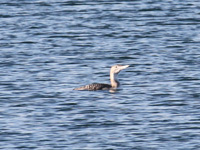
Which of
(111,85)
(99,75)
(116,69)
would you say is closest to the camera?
(111,85)

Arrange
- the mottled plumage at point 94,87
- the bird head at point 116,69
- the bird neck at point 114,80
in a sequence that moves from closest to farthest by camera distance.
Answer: the mottled plumage at point 94,87 < the bird neck at point 114,80 < the bird head at point 116,69

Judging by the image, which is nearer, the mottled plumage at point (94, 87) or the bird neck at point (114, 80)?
the mottled plumage at point (94, 87)

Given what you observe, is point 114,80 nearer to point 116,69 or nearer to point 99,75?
point 116,69

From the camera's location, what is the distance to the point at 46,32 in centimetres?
4650

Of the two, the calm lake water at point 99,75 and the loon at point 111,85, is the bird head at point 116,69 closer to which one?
the loon at point 111,85

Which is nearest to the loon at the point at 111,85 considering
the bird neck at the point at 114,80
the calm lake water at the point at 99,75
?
the bird neck at the point at 114,80

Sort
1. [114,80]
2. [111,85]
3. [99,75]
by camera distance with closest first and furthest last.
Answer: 1. [111,85]
2. [114,80]
3. [99,75]

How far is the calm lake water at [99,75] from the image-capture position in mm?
23859

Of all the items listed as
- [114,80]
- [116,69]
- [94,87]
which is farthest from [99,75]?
A: [94,87]

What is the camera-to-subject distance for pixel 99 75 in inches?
1351

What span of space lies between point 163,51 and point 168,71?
5.30 m

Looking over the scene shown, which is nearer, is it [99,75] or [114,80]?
[114,80]

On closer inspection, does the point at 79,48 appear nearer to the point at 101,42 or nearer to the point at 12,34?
the point at 101,42

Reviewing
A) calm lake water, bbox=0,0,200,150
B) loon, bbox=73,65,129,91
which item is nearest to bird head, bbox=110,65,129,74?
loon, bbox=73,65,129,91
